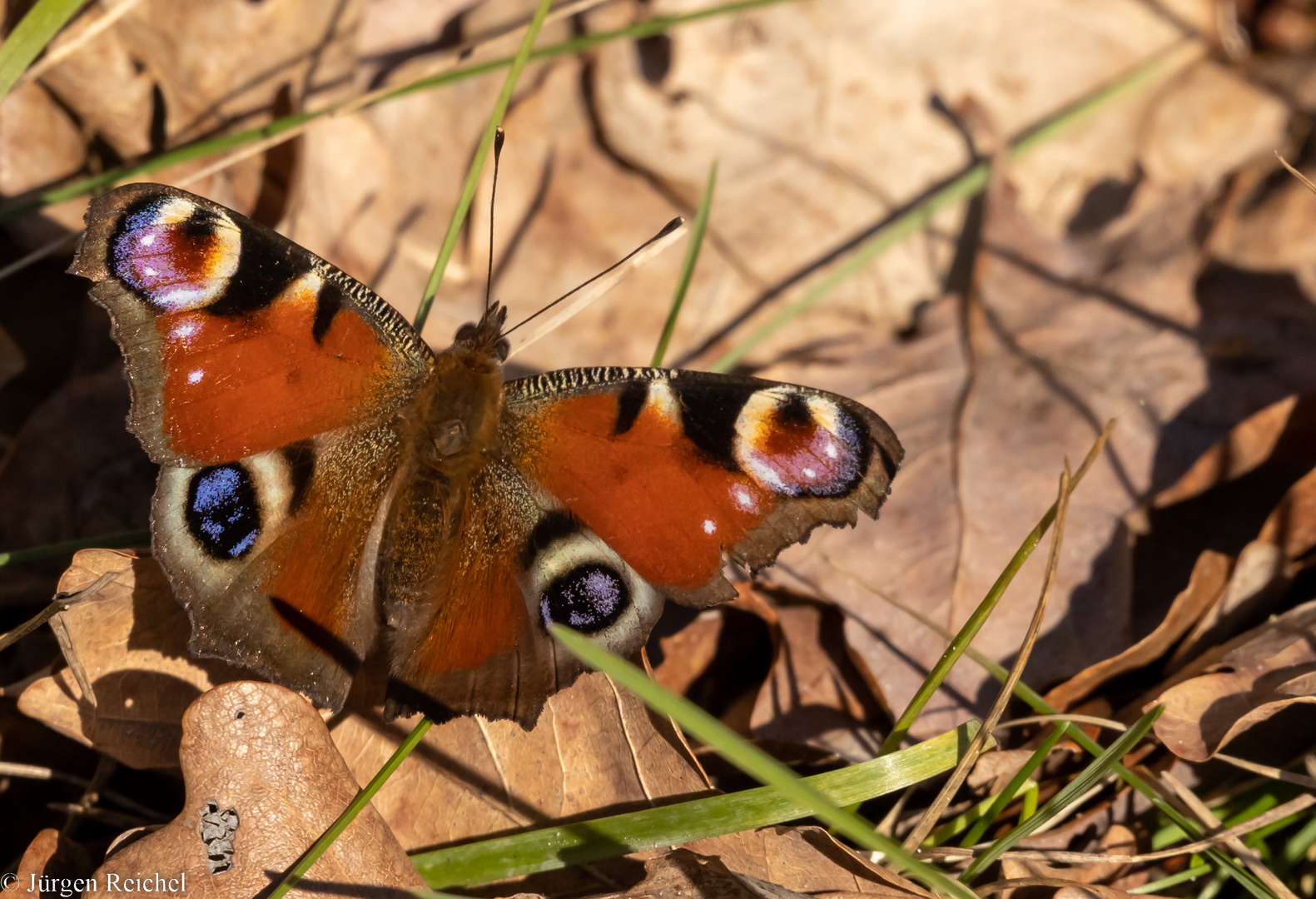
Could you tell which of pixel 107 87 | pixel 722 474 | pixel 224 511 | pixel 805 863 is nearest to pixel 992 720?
pixel 805 863

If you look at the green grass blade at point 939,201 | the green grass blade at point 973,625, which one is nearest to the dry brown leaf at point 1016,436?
the green grass blade at point 939,201

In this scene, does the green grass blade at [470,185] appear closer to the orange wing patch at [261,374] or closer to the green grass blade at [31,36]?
the orange wing patch at [261,374]

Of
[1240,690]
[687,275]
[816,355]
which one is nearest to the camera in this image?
A: [1240,690]

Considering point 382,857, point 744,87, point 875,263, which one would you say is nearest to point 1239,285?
point 875,263

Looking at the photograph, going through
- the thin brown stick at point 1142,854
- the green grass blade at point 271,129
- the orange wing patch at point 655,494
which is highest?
the green grass blade at point 271,129

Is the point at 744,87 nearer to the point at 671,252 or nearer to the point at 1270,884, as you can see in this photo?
the point at 671,252

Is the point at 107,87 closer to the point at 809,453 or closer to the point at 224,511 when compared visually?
the point at 224,511
